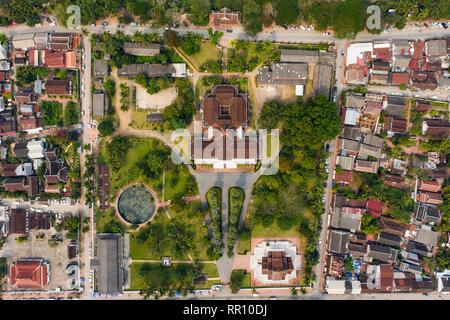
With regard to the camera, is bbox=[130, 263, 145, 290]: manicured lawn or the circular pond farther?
the circular pond

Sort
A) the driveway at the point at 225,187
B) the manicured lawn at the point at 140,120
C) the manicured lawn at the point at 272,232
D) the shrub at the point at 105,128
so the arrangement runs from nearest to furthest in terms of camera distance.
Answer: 1. the shrub at the point at 105,128
2. the manicured lawn at the point at 140,120
3. the driveway at the point at 225,187
4. the manicured lawn at the point at 272,232

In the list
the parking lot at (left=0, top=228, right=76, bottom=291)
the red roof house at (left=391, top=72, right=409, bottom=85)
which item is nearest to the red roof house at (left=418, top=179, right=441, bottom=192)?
the red roof house at (left=391, top=72, right=409, bottom=85)

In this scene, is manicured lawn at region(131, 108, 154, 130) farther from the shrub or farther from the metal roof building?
the metal roof building

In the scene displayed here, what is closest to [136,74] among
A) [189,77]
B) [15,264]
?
[189,77]

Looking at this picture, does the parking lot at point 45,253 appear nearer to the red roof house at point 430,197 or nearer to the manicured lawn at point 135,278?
the manicured lawn at point 135,278

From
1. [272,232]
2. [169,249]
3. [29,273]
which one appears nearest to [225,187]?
[272,232]

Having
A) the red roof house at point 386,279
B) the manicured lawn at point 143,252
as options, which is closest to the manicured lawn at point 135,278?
the manicured lawn at point 143,252
